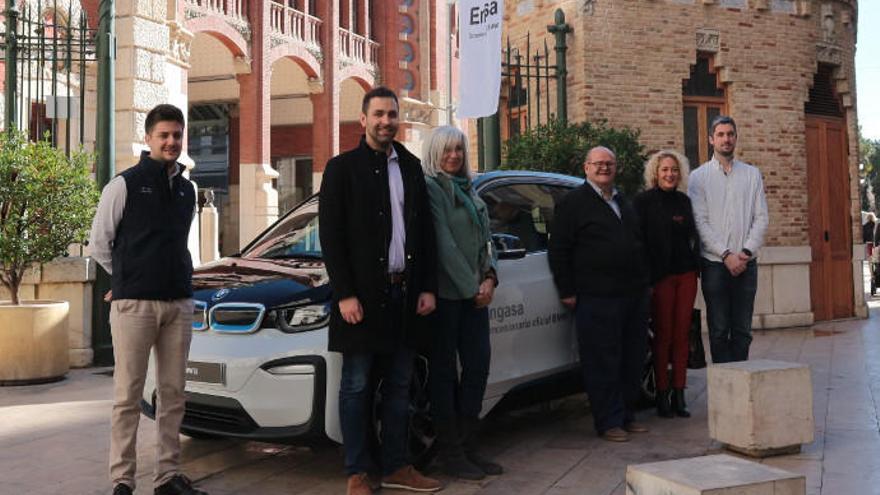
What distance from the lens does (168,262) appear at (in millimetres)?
4188

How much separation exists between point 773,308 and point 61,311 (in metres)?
9.35

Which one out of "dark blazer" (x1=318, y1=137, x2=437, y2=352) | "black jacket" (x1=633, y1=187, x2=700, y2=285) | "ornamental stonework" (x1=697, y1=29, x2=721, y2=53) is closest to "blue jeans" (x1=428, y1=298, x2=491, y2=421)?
"dark blazer" (x1=318, y1=137, x2=437, y2=352)

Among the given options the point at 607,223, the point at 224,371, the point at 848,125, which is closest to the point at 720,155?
the point at 607,223

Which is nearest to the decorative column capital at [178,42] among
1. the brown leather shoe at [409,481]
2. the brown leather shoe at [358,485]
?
the brown leather shoe at [409,481]

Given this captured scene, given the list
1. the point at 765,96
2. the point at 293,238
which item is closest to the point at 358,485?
the point at 293,238

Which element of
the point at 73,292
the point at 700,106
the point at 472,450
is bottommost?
the point at 472,450

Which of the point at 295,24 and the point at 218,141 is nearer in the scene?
the point at 295,24

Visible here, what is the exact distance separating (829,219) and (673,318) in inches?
327

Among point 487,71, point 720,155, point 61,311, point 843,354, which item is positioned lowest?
point 843,354

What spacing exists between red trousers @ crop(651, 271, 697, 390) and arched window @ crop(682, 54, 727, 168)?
21.1 ft

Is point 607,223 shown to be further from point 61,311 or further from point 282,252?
point 61,311

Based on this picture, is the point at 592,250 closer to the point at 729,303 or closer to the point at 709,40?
the point at 729,303

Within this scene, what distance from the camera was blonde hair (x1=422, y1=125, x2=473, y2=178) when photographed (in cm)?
478

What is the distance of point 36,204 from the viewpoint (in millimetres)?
7996
